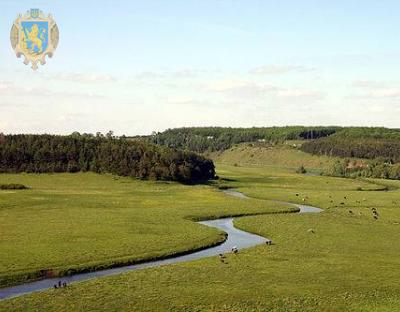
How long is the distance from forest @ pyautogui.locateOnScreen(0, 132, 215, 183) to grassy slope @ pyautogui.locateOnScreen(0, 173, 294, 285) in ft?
63.9

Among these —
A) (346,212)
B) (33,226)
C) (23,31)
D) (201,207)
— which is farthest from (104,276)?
(346,212)

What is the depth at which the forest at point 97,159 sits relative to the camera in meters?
174

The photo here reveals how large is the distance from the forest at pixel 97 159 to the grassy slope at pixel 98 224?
63.9ft

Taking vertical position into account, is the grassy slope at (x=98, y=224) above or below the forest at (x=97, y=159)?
below

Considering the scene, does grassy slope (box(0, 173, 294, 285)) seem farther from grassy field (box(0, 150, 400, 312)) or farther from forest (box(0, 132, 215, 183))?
forest (box(0, 132, 215, 183))

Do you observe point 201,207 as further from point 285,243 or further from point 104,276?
point 104,276

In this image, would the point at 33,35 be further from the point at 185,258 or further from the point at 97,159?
the point at 97,159

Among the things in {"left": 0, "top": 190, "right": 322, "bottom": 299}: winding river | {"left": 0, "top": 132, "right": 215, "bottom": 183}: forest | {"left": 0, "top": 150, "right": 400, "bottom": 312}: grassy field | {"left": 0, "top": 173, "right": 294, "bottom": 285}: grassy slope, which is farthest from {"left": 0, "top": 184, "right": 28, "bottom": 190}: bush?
{"left": 0, "top": 190, "right": 322, "bottom": 299}: winding river

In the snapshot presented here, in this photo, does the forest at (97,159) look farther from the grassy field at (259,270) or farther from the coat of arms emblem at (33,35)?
the coat of arms emblem at (33,35)

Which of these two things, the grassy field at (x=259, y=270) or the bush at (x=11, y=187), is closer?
the grassy field at (x=259, y=270)

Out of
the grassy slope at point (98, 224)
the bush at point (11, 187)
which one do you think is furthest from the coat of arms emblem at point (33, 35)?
the bush at point (11, 187)

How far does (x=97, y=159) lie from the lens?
601 ft

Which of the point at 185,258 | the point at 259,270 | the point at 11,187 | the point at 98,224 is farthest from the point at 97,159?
the point at 259,270

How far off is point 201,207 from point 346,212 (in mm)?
30336
